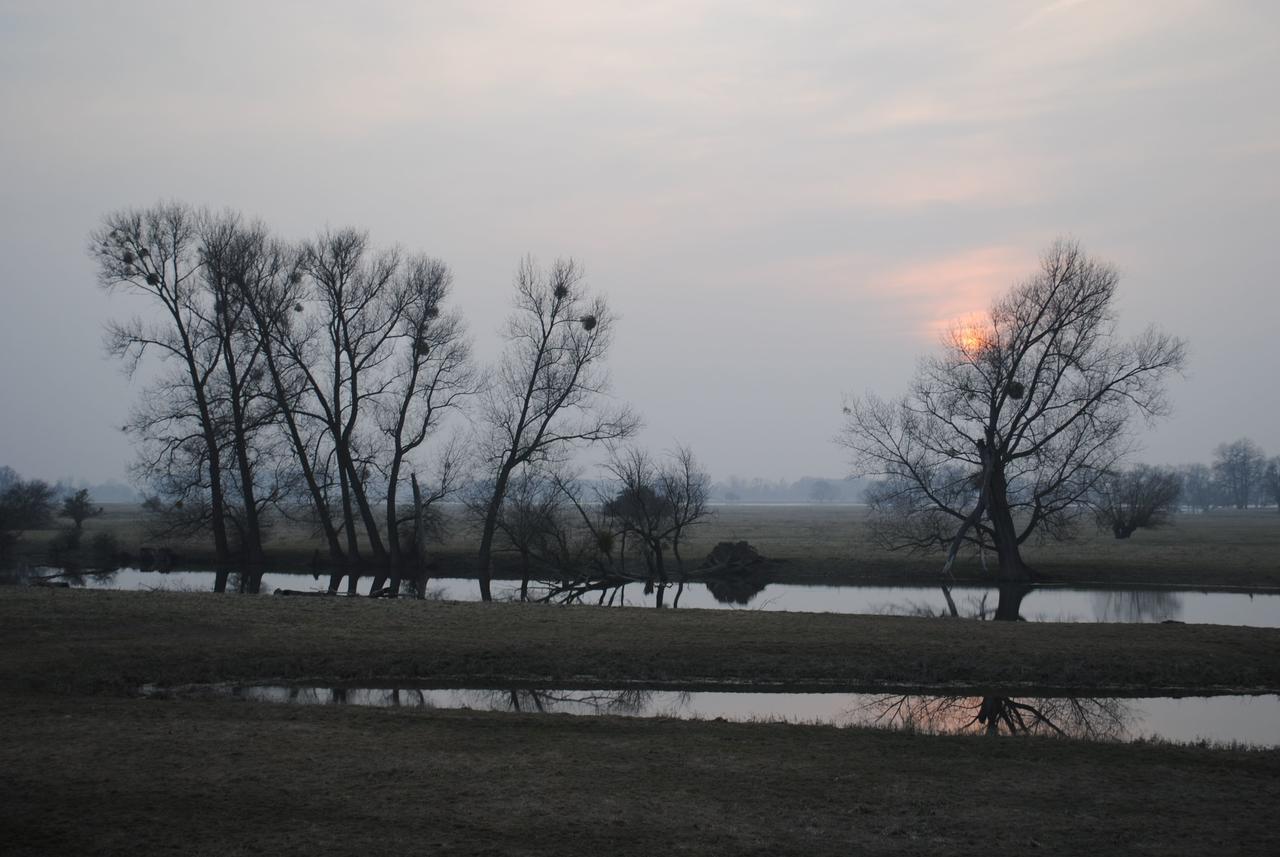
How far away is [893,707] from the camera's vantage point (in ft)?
46.1

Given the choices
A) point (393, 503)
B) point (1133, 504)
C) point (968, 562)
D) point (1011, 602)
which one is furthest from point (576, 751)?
point (1133, 504)

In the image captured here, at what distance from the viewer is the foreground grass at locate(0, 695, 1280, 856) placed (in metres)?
7.50

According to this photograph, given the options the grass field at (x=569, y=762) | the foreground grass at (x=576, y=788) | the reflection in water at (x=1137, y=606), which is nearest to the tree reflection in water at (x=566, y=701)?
the grass field at (x=569, y=762)

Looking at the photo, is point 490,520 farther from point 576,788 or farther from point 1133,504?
point 1133,504

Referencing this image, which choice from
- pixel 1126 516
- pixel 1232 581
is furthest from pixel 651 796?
pixel 1126 516

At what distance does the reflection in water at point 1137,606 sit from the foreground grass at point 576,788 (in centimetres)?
1603

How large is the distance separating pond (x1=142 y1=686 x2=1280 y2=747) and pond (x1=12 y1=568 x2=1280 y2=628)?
33.5 feet

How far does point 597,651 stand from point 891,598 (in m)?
16.9

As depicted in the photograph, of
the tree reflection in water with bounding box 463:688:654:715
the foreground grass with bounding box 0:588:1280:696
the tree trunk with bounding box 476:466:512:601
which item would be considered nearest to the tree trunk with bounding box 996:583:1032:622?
the foreground grass with bounding box 0:588:1280:696

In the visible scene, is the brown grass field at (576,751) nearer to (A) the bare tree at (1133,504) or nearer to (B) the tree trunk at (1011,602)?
(B) the tree trunk at (1011,602)

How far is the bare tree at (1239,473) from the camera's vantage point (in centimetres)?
16175

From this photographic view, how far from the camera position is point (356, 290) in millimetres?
36250

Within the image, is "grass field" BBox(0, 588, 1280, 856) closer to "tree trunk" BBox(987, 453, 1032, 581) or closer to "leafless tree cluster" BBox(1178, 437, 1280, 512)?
"tree trunk" BBox(987, 453, 1032, 581)

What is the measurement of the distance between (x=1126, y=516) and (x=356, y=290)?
42691 millimetres
